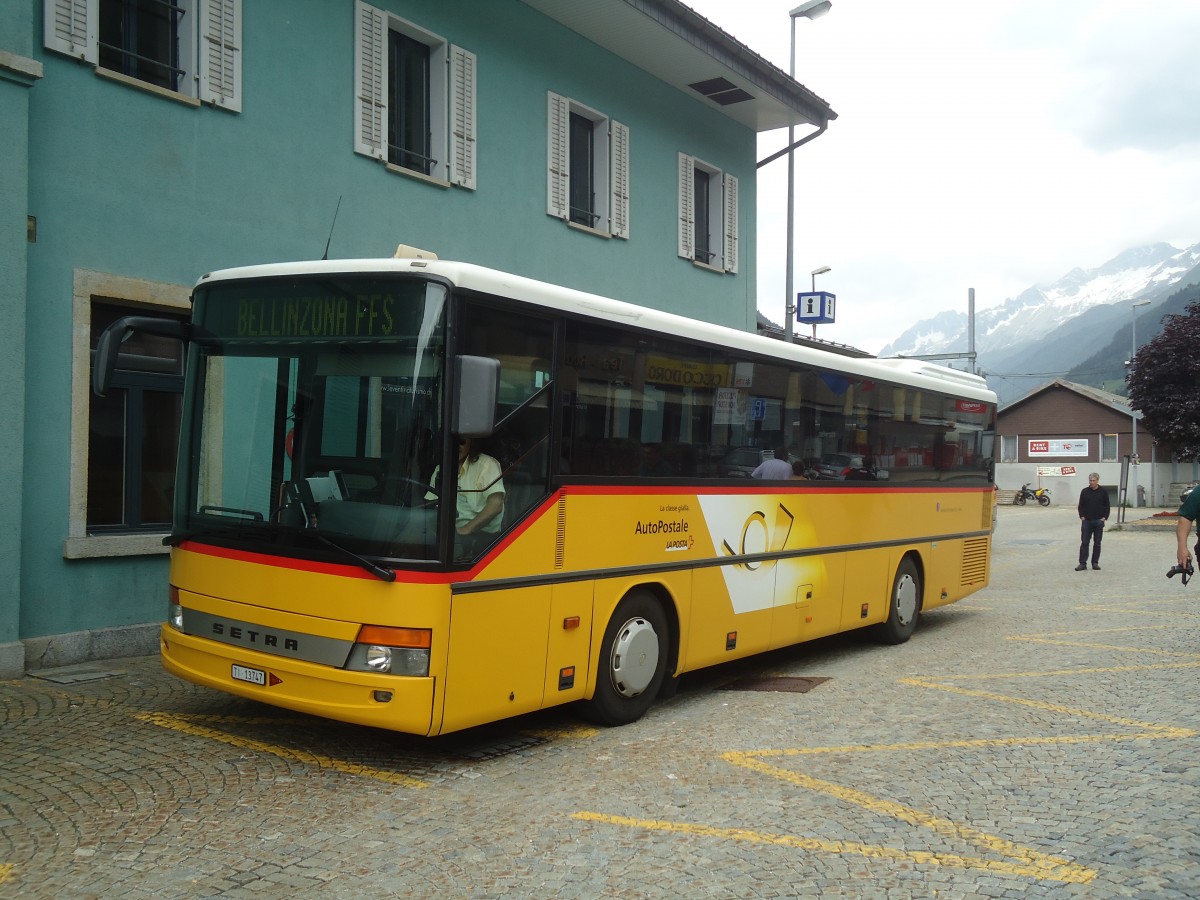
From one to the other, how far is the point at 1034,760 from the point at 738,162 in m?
14.7

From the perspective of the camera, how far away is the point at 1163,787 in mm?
5871

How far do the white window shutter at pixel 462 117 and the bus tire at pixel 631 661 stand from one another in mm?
7326

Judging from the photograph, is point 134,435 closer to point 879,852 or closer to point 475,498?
point 475,498

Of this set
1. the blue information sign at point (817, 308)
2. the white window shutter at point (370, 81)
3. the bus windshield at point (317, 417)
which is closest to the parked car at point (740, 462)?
the bus windshield at point (317, 417)

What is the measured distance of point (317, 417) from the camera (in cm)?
618

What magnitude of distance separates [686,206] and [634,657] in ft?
38.5

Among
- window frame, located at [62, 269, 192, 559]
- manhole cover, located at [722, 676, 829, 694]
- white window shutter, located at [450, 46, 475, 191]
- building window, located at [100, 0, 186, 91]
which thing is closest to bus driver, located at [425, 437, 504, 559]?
manhole cover, located at [722, 676, 829, 694]

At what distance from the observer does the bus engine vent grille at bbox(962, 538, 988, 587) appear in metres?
13.1

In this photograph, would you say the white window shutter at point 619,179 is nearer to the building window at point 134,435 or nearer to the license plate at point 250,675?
the building window at point 134,435

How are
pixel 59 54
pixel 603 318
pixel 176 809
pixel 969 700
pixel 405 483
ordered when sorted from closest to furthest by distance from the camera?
1. pixel 176 809
2. pixel 405 483
3. pixel 603 318
4. pixel 969 700
5. pixel 59 54

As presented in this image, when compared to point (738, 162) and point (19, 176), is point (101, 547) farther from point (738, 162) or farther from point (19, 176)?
point (738, 162)

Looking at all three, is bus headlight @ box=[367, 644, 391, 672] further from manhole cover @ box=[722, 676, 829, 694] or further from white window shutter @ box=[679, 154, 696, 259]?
white window shutter @ box=[679, 154, 696, 259]

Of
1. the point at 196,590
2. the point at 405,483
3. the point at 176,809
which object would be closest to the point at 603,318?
the point at 405,483

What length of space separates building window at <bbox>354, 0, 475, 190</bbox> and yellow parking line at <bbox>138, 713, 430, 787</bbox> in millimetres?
7006
